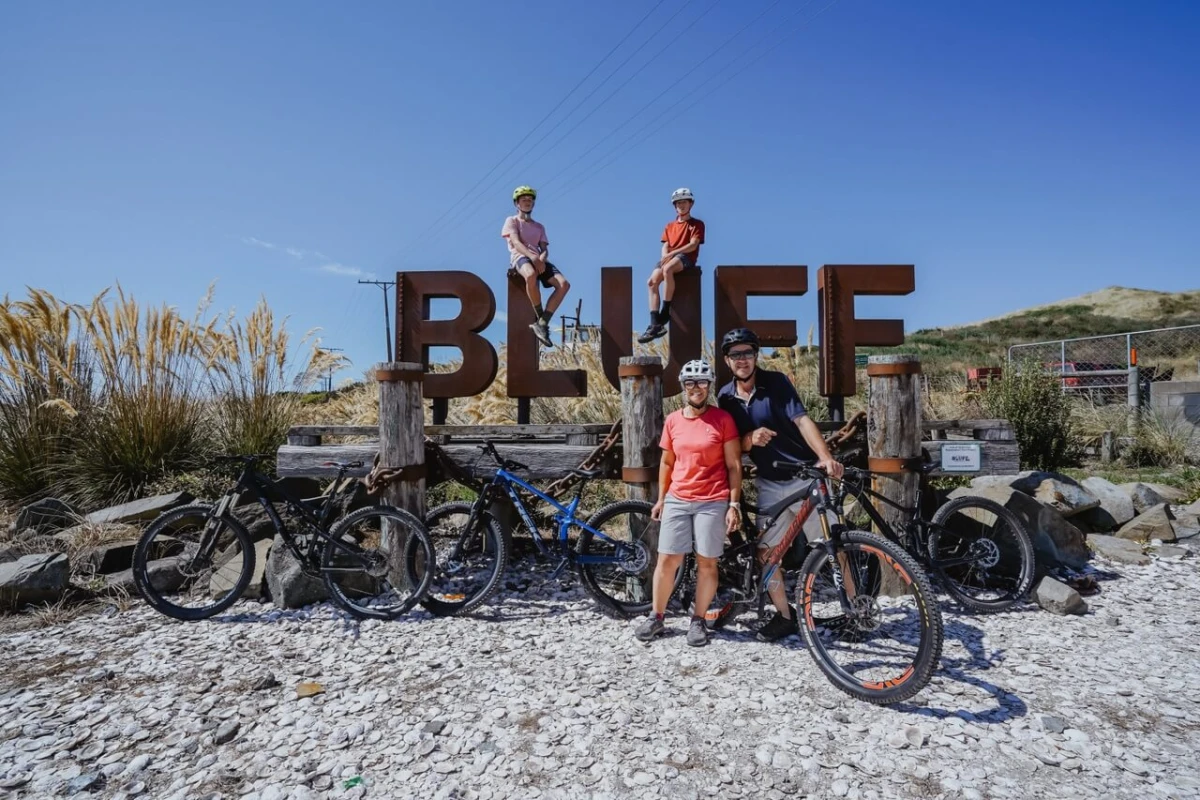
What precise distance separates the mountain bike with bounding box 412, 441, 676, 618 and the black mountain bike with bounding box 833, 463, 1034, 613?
1.60m

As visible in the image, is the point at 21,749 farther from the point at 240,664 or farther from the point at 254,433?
the point at 254,433

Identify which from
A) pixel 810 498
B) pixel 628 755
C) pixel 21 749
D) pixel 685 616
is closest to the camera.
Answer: pixel 628 755

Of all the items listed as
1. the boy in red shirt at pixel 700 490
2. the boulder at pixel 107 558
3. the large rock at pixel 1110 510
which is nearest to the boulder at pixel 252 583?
the boulder at pixel 107 558

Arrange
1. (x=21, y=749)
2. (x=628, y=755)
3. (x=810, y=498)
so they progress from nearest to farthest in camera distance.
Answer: (x=628, y=755)
(x=21, y=749)
(x=810, y=498)

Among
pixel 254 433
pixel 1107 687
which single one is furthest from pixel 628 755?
pixel 254 433

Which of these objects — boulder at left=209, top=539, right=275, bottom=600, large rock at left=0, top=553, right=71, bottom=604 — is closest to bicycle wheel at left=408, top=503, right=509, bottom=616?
boulder at left=209, top=539, right=275, bottom=600

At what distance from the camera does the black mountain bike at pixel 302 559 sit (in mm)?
4707

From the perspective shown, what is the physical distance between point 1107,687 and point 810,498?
184cm

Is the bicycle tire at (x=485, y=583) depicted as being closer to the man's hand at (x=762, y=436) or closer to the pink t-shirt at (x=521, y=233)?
the man's hand at (x=762, y=436)

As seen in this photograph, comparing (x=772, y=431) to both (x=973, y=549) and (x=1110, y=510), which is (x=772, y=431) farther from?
(x=1110, y=510)

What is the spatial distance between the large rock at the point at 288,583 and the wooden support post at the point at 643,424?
103 inches

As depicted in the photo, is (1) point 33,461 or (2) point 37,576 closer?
(2) point 37,576

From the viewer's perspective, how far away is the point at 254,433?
7.27m

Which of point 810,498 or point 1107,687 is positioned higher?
point 810,498
